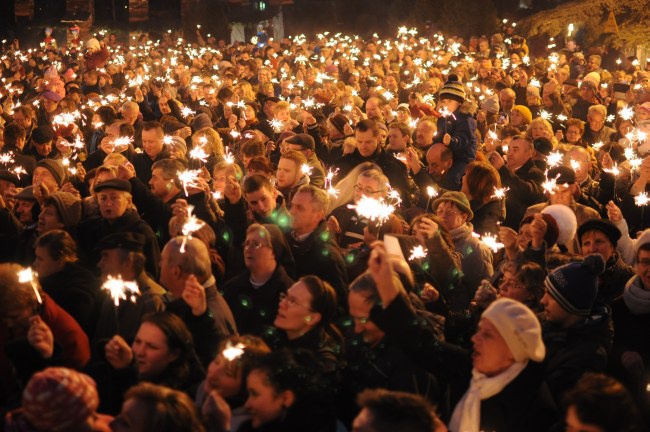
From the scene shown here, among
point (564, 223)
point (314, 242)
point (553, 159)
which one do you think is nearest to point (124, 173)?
point (314, 242)

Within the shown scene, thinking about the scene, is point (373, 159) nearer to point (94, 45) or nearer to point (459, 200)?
point (459, 200)

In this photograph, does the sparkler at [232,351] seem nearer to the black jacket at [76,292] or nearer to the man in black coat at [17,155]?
the black jacket at [76,292]

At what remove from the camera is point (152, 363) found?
413cm

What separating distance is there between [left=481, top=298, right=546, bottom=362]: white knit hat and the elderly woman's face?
0.03 m

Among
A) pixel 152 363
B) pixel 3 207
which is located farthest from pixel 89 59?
pixel 152 363

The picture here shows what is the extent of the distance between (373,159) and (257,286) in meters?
3.36

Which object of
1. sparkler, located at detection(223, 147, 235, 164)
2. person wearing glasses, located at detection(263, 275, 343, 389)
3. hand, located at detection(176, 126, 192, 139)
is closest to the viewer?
person wearing glasses, located at detection(263, 275, 343, 389)

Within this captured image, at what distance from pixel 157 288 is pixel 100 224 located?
1.57 meters

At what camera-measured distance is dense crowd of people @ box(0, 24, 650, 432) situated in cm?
380

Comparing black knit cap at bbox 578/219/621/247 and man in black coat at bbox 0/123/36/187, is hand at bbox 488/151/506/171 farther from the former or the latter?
man in black coat at bbox 0/123/36/187

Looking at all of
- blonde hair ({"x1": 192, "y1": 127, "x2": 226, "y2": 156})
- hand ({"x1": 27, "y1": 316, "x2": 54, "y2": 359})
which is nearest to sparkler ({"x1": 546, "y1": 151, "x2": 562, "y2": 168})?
blonde hair ({"x1": 192, "y1": 127, "x2": 226, "y2": 156})

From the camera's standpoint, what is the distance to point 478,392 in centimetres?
393

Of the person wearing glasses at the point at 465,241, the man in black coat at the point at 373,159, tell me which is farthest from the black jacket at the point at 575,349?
the man in black coat at the point at 373,159

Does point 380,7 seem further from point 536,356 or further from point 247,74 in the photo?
point 536,356
